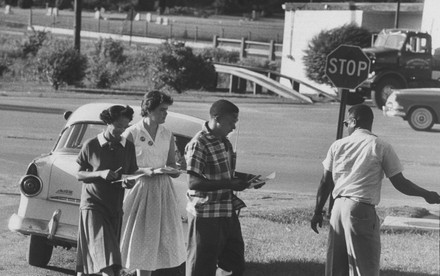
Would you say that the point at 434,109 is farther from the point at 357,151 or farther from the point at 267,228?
the point at 357,151

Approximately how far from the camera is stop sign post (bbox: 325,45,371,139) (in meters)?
11.0

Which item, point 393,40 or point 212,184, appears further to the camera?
point 393,40

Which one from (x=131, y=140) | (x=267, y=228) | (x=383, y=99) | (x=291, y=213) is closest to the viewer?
(x=131, y=140)

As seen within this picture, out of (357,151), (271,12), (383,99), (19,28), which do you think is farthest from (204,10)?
(357,151)

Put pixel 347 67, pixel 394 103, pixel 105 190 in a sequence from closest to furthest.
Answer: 1. pixel 105 190
2. pixel 347 67
3. pixel 394 103

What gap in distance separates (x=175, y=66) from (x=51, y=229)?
2314 cm

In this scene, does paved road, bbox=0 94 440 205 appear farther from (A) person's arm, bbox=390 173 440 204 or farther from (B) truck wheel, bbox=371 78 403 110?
(A) person's arm, bbox=390 173 440 204

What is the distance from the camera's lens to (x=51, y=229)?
857 cm

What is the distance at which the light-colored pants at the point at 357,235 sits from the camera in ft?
23.5

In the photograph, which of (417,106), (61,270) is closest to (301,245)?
(61,270)

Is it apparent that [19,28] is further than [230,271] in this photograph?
Yes

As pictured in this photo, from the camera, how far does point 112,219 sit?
7.44 metres

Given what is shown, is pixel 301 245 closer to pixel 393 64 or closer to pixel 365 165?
pixel 365 165

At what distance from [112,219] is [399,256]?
3.48 meters
